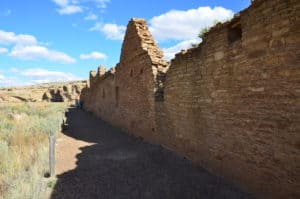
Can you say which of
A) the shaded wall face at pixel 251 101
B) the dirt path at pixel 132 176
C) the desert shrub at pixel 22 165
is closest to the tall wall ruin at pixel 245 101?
the shaded wall face at pixel 251 101

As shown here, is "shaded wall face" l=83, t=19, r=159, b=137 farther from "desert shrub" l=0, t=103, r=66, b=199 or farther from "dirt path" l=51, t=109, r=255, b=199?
"desert shrub" l=0, t=103, r=66, b=199

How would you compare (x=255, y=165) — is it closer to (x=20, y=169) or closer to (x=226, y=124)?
(x=226, y=124)

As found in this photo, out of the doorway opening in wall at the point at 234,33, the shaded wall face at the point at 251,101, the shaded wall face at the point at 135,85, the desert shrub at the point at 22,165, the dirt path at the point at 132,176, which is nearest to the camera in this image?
the shaded wall face at the point at 251,101

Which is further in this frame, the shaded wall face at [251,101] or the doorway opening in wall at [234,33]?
the doorway opening in wall at [234,33]

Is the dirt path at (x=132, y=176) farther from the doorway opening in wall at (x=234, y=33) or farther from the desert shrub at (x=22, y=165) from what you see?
the doorway opening in wall at (x=234, y=33)

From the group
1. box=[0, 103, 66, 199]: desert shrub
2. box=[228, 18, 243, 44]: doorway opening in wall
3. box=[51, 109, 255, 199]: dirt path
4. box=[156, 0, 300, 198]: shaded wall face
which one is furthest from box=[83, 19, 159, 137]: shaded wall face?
box=[228, 18, 243, 44]: doorway opening in wall

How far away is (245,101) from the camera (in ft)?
17.8

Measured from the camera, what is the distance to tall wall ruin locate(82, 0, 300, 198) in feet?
14.5

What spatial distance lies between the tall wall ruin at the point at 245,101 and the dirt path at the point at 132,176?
390 mm

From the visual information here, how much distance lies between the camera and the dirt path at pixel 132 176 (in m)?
5.69

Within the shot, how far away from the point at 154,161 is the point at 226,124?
283 centimetres

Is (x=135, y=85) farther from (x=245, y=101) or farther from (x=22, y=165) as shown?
(x=245, y=101)

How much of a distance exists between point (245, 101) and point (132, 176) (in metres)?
3.16

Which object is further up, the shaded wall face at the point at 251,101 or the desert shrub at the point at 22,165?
the shaded wall face at the point at 251,101
